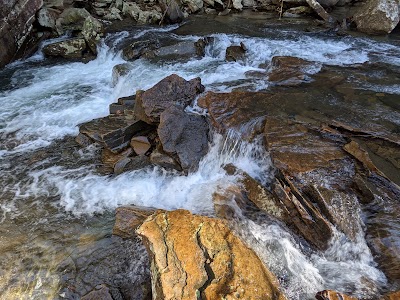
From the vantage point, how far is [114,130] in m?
5.61

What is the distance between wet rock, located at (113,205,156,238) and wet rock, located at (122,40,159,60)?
19.1 feet

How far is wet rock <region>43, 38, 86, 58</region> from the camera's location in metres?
9.37

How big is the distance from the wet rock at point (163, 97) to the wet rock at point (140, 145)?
32 centimetres

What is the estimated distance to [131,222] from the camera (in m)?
4.04

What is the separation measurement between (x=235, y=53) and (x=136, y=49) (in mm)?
2737

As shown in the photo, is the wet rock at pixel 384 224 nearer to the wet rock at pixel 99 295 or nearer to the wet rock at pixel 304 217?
the wet rock at pixel 304 217

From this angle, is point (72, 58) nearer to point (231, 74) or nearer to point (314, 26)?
point (231, 74)

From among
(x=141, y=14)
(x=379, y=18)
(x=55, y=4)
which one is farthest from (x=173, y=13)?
(x=379, y=18)

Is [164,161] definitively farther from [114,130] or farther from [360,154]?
[360,154]

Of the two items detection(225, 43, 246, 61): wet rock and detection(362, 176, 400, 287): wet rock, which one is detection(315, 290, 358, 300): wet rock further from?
detection(225, 43, 246, 61): wet rock

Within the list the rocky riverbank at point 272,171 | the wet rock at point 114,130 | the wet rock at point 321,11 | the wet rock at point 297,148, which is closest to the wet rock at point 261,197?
the rocky riverbank at point 272,171

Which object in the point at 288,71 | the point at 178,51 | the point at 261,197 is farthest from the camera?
the point at 178,51

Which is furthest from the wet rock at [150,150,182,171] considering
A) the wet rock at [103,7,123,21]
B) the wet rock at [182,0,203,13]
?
the wet rock at [182,0,203,13]

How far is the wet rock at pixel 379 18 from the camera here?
923 centimetres
